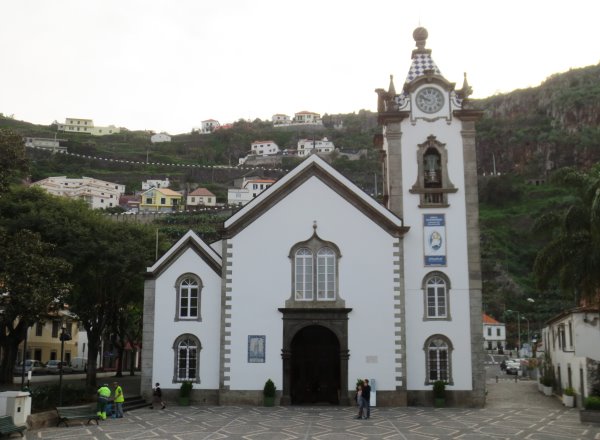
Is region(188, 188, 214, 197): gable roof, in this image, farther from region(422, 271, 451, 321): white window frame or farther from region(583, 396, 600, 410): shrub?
region(583, 396, 600, 410): shrub

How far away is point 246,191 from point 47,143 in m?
66.3

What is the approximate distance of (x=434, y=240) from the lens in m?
30.2

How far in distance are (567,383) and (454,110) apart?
47.0 feet

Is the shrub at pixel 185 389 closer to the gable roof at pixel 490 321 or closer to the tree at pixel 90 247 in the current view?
the tree at pixel 90 247

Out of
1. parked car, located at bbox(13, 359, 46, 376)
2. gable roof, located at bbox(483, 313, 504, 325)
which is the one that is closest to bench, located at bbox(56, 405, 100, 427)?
parked car, located at bbox(13, 359, 46, 376)

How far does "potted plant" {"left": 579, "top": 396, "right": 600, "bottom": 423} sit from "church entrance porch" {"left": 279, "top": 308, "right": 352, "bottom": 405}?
952 centimetres

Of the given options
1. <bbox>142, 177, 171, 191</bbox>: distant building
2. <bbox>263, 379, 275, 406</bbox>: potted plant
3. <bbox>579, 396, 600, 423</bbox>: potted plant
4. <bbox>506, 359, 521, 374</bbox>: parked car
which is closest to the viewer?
<bbox>579, 396, 600, 423</bbox>: potted plant

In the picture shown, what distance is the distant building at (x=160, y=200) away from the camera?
145 meters

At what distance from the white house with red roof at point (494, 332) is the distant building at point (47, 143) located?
12524 cm

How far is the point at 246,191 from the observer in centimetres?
15075

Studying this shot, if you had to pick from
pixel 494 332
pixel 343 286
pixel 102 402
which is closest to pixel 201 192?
pixel 494 332

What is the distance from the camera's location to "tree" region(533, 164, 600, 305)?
26.5 metres

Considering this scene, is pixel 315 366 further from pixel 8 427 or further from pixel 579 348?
pixel 8 427

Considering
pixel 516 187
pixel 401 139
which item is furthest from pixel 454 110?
pixel 516 187
